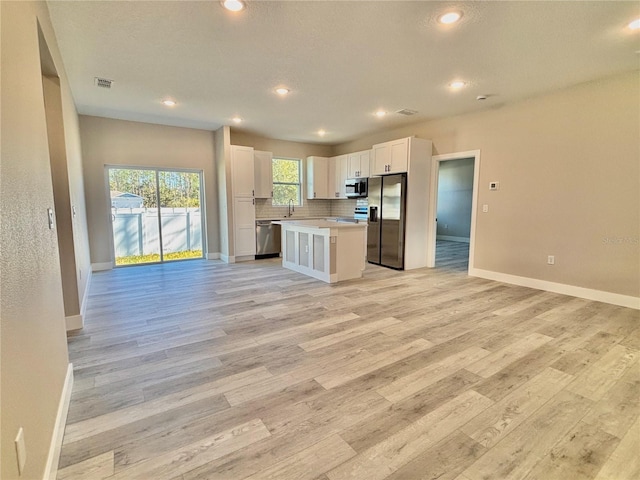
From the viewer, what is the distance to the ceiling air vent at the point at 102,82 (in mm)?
3746

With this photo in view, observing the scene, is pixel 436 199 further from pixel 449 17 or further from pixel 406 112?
pixel 449 17

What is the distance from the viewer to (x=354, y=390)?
210 cm

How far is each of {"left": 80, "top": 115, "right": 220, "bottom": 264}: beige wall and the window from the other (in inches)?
70.4

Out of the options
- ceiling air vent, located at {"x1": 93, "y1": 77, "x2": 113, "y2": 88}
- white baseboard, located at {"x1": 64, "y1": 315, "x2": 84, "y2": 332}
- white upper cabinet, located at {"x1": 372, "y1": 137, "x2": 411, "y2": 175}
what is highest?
ceiling air vent, located at {"x1": 93, "y1": 77, "x2": 113, "y2": 88}

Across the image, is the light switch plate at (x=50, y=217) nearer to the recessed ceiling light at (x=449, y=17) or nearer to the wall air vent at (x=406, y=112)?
the recessed ceiling light at (x=449, y=17)

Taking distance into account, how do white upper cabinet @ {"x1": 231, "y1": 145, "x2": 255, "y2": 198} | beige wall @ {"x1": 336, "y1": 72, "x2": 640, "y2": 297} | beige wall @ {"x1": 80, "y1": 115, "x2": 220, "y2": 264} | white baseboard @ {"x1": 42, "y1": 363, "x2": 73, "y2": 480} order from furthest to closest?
1. white upper cabinet @ {"x1": 231, "y1": 145, "x2": 255, "y2": 198}
2. beige wall @ {"x1": 80, "y1": 115, "x2": 220, "y2": 264}
3. beige wall @ {"x1": 336, "y1": 72, "x2": 640, "y2": 297}
4. white baseboard @ {"x1": 42, "y1": 363, "x2": 73, "y2": 480}

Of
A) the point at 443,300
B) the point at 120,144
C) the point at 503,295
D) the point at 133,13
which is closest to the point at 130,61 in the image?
the point at 133,13

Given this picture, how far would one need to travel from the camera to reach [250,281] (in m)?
4.91

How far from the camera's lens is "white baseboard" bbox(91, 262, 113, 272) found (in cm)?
564

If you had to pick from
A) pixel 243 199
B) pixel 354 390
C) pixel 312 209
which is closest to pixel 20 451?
pixel 354 390

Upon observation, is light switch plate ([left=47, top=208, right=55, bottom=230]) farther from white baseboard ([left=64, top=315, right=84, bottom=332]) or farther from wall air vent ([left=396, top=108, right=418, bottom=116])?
wall air vent ([left=396, top=108, right=418, bottom=116])

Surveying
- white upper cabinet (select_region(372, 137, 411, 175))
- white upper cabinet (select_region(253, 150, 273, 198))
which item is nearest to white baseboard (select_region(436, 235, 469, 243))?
white upper cabinet (select_region(372, 137, 411, 175))

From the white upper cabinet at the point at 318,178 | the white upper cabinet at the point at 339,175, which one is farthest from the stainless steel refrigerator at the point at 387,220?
the white upper cabinet at the point at 318,178

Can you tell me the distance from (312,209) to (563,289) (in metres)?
5.42
